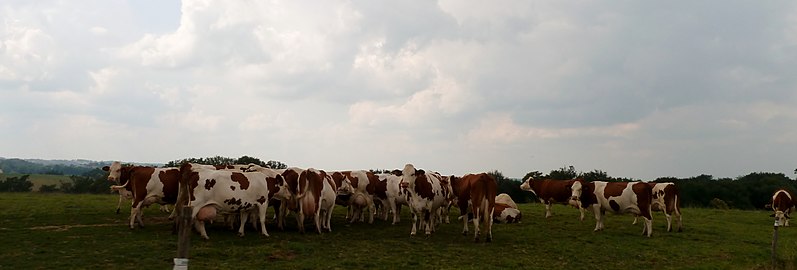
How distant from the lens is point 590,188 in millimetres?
19375

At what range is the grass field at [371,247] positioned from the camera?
11.1 m

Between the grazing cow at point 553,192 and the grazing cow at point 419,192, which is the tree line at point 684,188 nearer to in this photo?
the grazing cow at point 553,192

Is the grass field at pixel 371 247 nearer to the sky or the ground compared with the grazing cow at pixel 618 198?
nearer to the ground

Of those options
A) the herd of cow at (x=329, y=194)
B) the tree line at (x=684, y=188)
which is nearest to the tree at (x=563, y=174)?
the tree line at (x=684, y=188)

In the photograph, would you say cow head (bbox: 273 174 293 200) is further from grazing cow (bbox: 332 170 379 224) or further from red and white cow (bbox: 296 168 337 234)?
grazing cow (bbox: 332 170 379 224)

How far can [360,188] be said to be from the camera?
19.6 m

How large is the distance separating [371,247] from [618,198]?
30.8 ft

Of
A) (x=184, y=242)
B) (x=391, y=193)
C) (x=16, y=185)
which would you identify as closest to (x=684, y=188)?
(x=391, y=193)

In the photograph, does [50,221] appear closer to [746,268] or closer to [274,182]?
[274,182]

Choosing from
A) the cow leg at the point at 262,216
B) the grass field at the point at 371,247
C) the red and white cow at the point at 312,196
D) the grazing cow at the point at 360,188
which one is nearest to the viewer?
the grass field at the point at 371,247

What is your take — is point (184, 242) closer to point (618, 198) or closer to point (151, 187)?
point (151, 187)

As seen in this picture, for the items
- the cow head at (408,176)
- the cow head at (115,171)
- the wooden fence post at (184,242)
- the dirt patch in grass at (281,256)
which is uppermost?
the cow head at (408,176)

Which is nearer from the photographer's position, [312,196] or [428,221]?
[312,196]

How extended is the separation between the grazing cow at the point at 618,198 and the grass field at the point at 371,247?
27.7 inches
